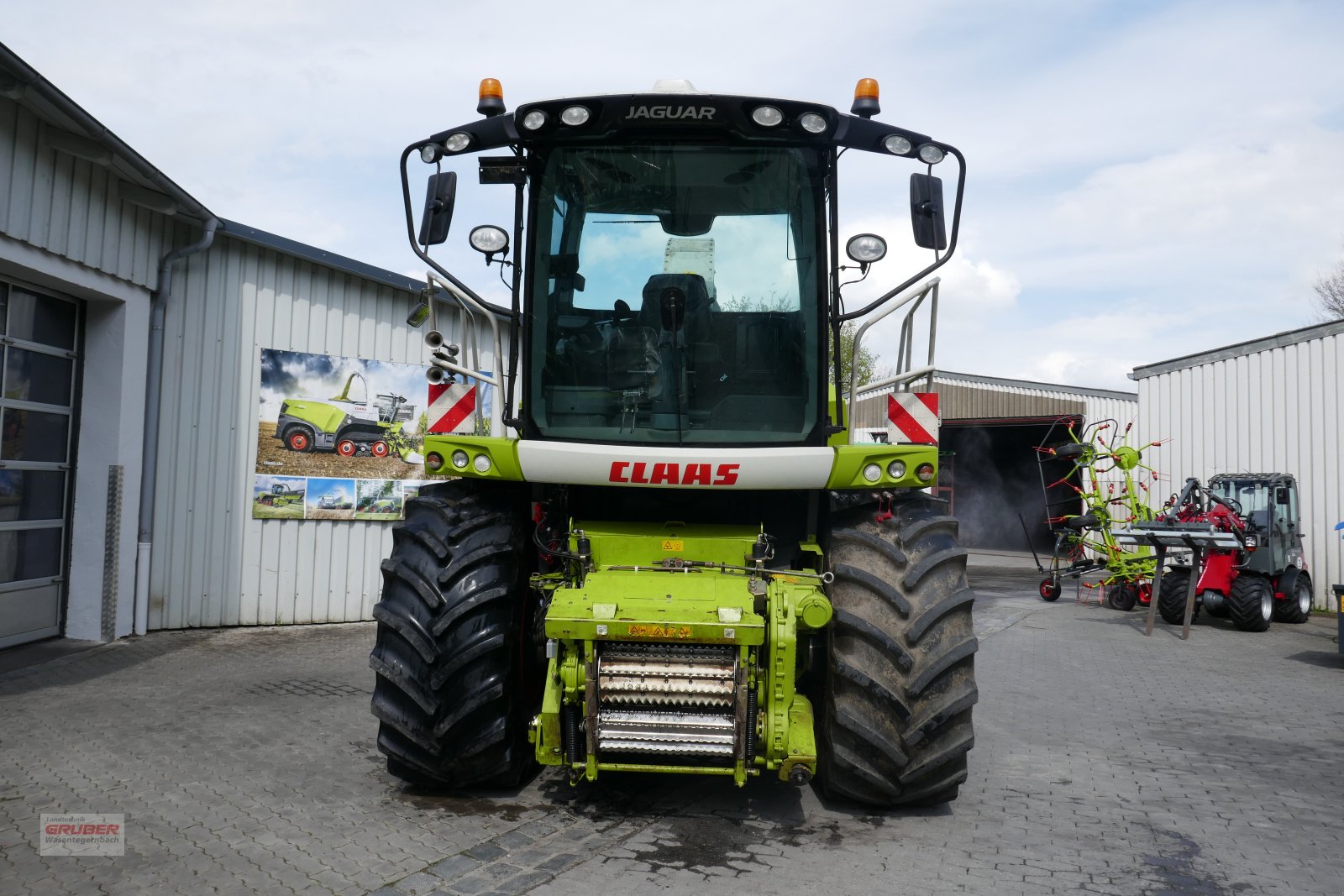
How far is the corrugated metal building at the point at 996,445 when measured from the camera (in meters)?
27.6

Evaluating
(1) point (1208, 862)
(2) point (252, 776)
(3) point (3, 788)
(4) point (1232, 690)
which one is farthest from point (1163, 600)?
(3) point (3, 788)

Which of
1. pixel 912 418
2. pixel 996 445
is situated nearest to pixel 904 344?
pixel 912 418

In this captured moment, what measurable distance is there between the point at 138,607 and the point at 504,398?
5896 mm

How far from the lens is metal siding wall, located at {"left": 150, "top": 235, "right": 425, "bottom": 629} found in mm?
9609

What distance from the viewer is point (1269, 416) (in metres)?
16.5

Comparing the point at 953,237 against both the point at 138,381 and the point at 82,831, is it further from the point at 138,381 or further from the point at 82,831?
the point at 138,381

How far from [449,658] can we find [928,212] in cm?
296

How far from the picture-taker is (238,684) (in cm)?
744

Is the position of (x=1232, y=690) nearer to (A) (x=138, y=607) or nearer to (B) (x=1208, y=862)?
(B) (x=1208, y=862)

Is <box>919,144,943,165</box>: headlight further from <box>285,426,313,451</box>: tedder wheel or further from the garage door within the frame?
<box>285,426,313,451</box>: tedder wheel

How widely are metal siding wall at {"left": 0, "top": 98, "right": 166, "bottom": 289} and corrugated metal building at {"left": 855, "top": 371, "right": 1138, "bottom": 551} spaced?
22.2 metres

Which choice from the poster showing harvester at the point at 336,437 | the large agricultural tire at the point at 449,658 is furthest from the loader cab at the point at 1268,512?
the large agricultural tire at the point at 449,658

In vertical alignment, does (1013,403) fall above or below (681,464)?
above

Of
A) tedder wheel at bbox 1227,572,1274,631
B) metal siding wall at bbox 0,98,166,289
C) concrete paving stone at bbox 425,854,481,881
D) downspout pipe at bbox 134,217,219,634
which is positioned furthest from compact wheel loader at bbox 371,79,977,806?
tedder wheel at bbox 1227,572,1274,631
